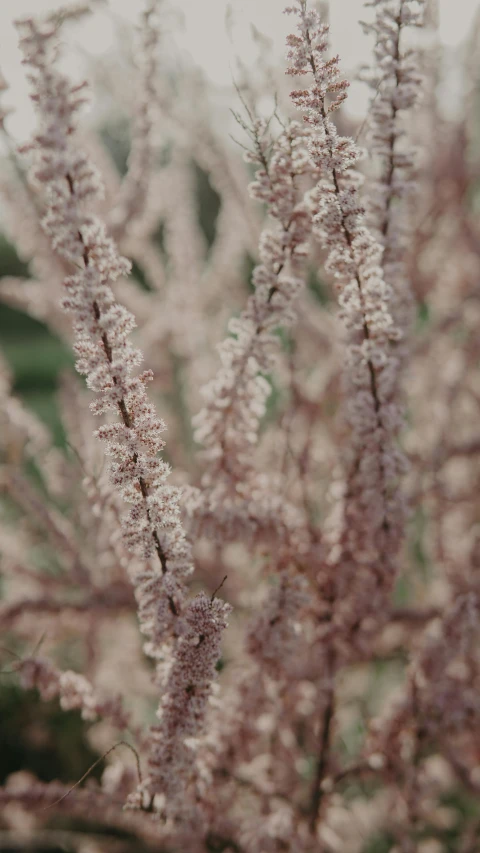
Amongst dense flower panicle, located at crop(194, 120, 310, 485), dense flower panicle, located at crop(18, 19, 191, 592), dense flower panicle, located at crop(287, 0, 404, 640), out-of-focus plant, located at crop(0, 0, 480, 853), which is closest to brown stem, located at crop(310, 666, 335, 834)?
out-of-focus plant, located at crop(0, 0, 480, 853)

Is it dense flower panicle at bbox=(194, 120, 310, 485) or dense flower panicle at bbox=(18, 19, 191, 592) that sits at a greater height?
dense flower panicle at bbox=(194, 120, 310, 485)

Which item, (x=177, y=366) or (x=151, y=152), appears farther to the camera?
(x=177, y=366)

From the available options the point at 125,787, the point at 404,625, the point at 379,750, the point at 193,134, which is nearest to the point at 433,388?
the point at 404,625

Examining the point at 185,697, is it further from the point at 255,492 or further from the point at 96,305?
the point at 96,305

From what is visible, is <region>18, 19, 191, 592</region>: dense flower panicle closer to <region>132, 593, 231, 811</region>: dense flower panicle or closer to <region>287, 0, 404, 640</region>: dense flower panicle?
<region>132, 593, 231, 811</region>: dense flower panicle

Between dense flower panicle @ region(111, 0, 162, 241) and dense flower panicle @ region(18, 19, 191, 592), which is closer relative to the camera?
dense flower panicle @ region(18, 19, 191, 592)

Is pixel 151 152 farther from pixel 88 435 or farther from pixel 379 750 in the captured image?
pixel 379 750

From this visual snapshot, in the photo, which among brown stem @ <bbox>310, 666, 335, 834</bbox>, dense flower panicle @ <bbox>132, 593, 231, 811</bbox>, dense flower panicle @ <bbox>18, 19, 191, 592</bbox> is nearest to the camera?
dense flower panicle @ <bbox>18, 19, 191, 592</bbox>
